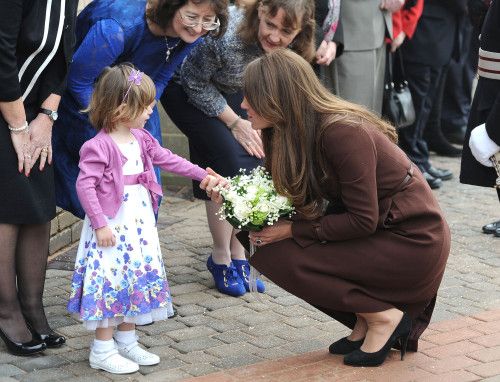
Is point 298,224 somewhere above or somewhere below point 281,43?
below

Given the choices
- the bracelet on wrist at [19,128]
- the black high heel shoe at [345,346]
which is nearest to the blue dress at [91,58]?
the bracelet on wrist at [19,128]

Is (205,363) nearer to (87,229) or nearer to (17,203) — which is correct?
(87,229)

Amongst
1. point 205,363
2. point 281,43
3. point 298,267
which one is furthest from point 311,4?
point 205,363

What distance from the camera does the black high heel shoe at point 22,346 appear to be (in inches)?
187

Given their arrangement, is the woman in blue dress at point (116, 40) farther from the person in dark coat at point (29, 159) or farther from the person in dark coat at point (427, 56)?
the person in dark coat at point (427, 56)

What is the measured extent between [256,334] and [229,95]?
1447 mm

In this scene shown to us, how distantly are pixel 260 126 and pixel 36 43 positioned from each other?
1031 millimetres

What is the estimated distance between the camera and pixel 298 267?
463 centimetres

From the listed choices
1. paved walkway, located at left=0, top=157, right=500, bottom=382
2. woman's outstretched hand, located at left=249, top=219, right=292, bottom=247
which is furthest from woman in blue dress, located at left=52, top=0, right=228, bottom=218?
woman's outstretched hand, located at left=249, top=219, right=292, bottom=247

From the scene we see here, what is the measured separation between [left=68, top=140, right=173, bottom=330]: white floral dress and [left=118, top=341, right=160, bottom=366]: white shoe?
0.57 feet

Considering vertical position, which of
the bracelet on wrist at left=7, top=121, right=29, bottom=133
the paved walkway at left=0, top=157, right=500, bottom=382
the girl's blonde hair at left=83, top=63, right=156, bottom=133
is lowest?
the paved walkway at left=0, top=157, right=500, bottom=382

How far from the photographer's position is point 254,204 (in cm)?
460

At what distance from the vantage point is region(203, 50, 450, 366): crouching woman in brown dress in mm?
4500

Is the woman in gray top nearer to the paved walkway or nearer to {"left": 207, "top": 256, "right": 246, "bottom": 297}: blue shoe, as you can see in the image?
{"left": 207, "top": 256, "right": 246, "bottom": 297}: blue shoe
